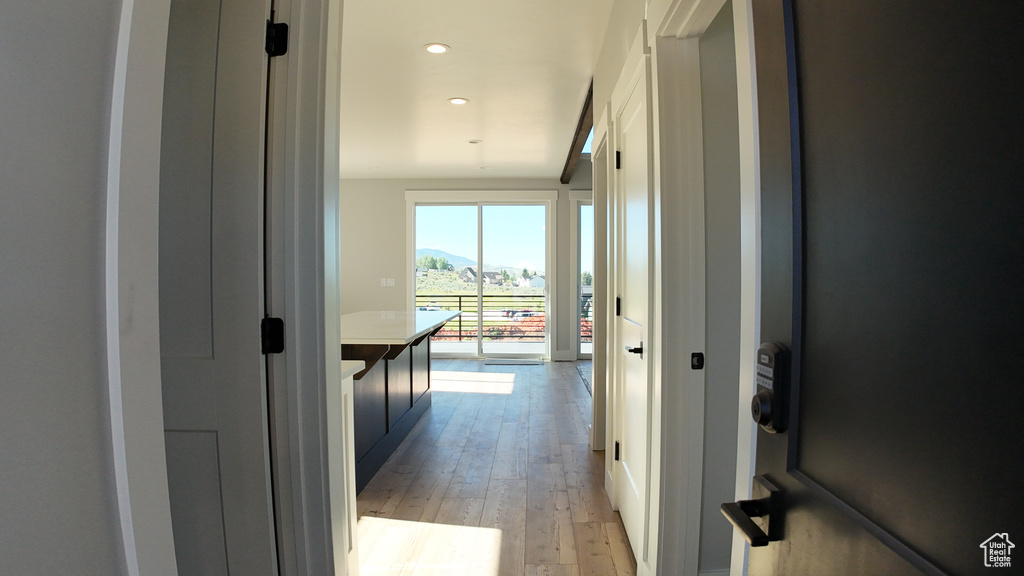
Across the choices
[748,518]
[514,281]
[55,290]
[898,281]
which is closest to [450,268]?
[514,281]

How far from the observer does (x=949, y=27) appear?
1.30ft

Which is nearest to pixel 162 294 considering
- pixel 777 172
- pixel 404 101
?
pixel 777 172

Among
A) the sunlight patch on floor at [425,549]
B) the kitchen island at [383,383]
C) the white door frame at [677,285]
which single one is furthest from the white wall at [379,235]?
the white door frame at [677,285]

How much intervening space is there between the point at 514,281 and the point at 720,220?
20.1ft

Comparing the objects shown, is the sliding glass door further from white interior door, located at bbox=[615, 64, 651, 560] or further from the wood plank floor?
white interior door, located at bbox=[615, 64, 651, 560]

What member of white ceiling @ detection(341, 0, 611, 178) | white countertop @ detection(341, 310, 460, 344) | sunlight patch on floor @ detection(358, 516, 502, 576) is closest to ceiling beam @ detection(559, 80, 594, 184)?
white ceiling @ detection(341, 0, 611, 178)

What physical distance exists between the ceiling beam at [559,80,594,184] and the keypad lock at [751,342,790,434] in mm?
3494

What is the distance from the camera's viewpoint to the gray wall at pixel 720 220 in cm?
167

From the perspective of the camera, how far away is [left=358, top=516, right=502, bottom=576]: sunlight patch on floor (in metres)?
2.12

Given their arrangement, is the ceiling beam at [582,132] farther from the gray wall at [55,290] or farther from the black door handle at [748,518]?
the gray wall at [55,290]

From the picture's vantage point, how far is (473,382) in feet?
19.6

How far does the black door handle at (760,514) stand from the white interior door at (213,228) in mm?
1140

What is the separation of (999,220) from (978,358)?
0.10 m

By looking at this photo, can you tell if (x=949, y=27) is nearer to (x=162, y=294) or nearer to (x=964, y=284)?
(x=964, y=284)
